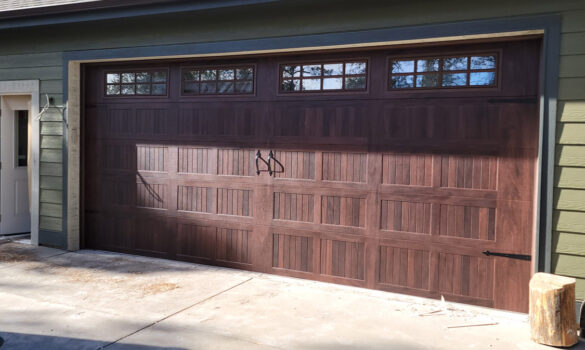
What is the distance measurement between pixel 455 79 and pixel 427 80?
0.25m

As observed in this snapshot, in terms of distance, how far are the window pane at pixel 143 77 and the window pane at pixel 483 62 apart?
364 cm

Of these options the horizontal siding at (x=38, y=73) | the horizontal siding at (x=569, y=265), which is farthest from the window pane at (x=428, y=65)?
the horizontal siding at (x=38, y=73)

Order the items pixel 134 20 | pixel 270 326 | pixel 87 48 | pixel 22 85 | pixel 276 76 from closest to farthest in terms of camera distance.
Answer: pixel 270 326 → pixel 276 76 → pixel 134 20 → pixel 87 48 → pixel 22 85

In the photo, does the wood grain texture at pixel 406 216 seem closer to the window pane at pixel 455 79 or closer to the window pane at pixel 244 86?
the window pane at pixel 455 79

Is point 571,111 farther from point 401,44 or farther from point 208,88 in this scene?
point 208,88

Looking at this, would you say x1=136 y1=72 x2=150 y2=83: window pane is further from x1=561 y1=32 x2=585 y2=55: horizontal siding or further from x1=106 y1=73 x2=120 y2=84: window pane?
x1=561 y1=32 x2=585 y2=55: horizontal siding

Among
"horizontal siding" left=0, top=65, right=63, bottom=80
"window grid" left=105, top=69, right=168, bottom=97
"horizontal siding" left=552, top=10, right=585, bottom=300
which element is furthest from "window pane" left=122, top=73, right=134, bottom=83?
"horizontal siding" left=552, top=10, right=585, bottom=300

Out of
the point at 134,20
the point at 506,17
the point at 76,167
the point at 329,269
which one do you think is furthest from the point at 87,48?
the point at 506,17

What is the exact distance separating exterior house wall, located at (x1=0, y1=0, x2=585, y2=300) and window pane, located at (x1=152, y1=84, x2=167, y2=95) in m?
0.49

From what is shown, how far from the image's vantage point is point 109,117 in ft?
20.1

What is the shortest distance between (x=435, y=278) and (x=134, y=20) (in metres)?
4.23

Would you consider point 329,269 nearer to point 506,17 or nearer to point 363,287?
point 363,287

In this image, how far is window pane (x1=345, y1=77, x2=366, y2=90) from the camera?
4.79 m

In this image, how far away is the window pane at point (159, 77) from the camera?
5797 millimetres
